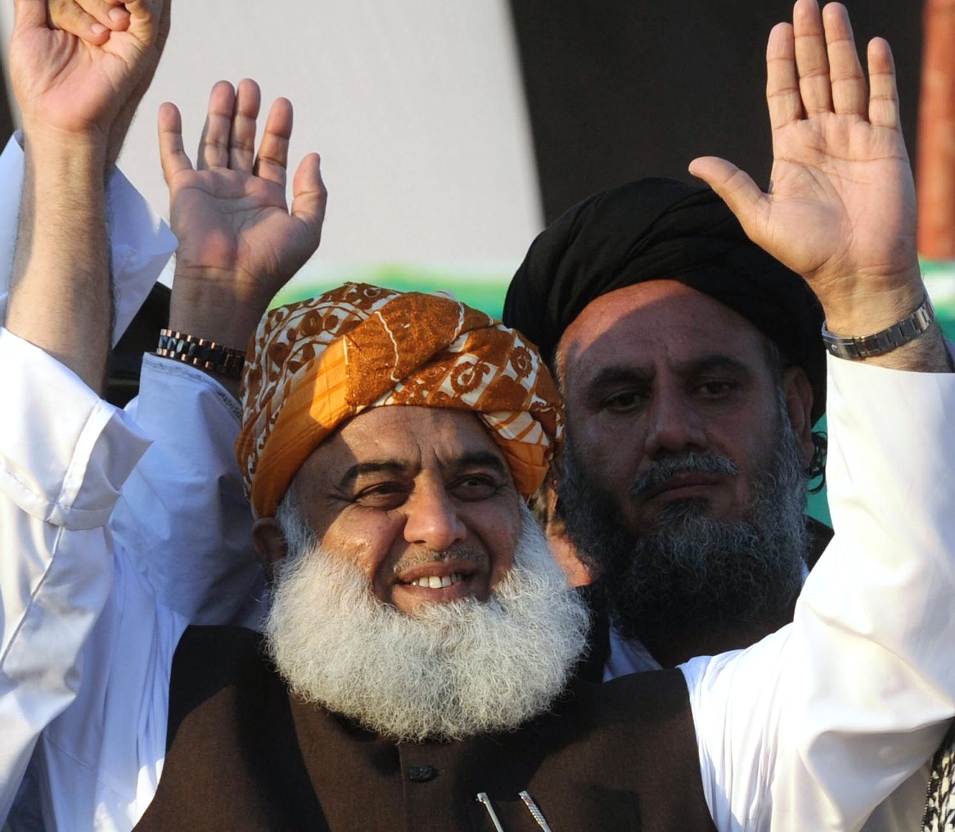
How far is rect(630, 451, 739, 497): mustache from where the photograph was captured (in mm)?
3217

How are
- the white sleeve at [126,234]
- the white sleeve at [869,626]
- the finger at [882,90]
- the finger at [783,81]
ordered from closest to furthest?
the white sleeve at [869,626] → the finger at [882,90] → the finger at [783,81] → the white sleeve at [126,234]

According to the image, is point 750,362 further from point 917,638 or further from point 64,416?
point 64,416

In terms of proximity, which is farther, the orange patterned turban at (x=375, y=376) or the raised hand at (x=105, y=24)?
the orange patterned turban at (x=375, y=376)

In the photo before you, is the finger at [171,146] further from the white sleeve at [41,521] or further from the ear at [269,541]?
the white sleeve at [41,521]

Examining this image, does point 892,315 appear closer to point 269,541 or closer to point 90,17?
point 269,541

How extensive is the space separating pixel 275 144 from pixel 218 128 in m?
0.14

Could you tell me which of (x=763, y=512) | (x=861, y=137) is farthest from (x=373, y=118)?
(x=861, y=137)

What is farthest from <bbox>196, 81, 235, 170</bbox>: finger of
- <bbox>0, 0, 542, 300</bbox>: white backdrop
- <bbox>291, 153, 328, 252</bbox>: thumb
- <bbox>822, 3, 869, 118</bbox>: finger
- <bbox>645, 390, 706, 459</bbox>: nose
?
<bbox>822, 3, 869, 118</bbox>: finger

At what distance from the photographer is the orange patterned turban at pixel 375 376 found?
268 centimetres

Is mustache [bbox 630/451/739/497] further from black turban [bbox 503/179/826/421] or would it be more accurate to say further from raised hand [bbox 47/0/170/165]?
raised hand [bbox 47/0/170/165]

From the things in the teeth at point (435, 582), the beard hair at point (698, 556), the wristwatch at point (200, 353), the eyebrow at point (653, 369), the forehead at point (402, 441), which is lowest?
the beard hair at point (698, 556)

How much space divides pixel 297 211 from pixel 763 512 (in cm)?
133

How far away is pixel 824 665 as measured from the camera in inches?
87.6

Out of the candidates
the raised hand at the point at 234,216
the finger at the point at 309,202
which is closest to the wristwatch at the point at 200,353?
the raised hand at the point at 234,216
